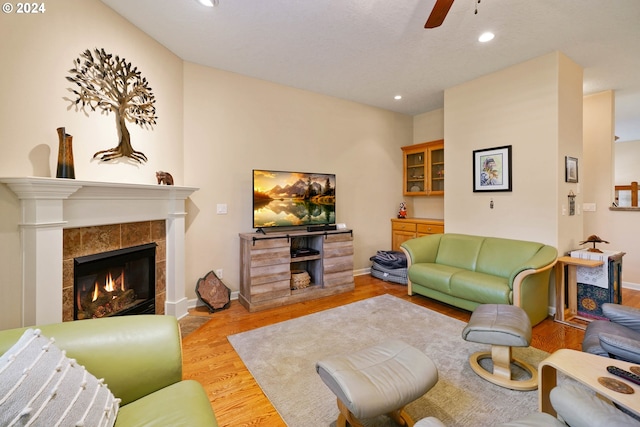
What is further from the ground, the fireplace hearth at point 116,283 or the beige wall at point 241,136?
the beige wall at point 241,136

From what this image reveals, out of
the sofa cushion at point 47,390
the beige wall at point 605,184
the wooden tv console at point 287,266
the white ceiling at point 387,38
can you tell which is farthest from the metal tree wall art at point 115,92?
the beige wall at point 605,184

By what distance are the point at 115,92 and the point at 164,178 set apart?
0.84 metres

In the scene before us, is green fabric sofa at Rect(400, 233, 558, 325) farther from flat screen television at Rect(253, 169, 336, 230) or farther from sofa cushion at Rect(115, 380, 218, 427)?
sofa cushion at Rect(115, 380, 218, 427)

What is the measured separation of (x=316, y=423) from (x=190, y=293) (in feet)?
7.70

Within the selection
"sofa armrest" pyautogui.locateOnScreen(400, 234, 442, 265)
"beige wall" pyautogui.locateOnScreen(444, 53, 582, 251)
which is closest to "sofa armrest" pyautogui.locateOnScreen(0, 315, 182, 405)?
"sofa armrest" pyautogui.locateOnScreen(400, 234, 442, 265)

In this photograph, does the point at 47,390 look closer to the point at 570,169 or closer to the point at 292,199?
the point at 292,199

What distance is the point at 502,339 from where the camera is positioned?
1.90 m

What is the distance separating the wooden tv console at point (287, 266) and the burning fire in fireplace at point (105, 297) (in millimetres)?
1192

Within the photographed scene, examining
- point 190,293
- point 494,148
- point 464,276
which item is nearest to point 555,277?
point 464,276

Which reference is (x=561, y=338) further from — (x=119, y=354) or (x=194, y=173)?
(x=194, y=173)

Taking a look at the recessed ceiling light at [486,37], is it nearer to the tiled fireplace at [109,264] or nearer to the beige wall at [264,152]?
the beige wall at [264,152]

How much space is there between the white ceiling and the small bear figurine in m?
1.36

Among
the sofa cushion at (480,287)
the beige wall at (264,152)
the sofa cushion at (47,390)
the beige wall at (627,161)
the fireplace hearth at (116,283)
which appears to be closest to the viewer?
the sofa cushion at (47,390)

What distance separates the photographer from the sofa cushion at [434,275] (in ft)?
10.8
